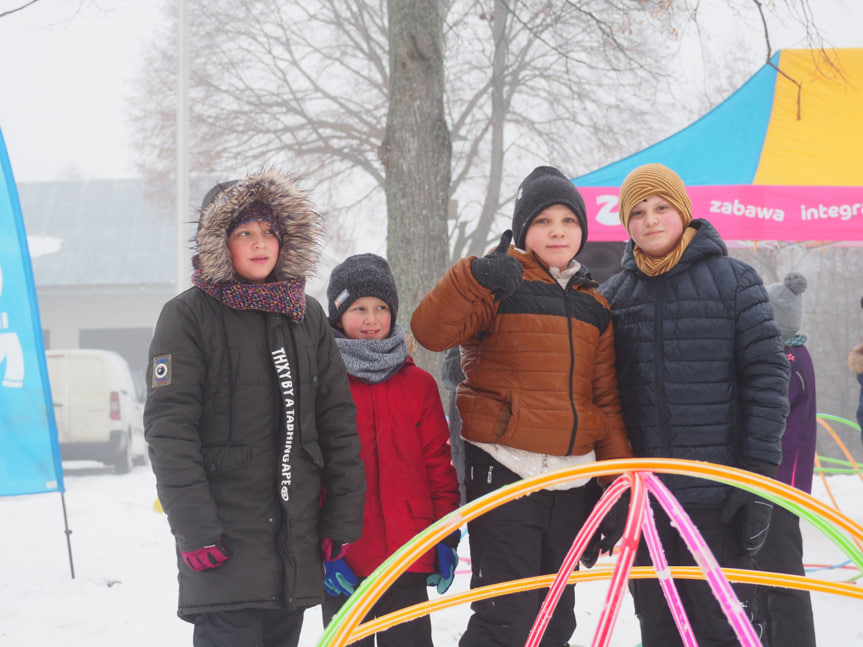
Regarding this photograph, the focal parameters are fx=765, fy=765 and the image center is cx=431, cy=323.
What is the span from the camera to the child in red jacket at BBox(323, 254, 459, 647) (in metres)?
2.71

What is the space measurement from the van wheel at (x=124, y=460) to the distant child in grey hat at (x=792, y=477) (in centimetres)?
953

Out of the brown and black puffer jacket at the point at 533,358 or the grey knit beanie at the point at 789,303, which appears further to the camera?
the grey knit beanie at the point at 789,303

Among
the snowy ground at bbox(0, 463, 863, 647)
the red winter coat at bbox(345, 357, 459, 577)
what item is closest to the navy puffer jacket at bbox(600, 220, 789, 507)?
the red winter coat at bbox(345, 357, 459, 577)

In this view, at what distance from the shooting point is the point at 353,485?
8.11ft

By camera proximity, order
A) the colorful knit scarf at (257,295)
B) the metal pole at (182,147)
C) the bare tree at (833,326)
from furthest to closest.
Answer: the bare tree at (833,326)
the metal pole at (182,147)
the colorful knit scarf at (257,295)

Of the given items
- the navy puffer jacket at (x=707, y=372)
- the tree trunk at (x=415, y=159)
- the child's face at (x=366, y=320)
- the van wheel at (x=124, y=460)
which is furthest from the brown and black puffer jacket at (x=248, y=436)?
the van wheel at (x=124, y=460)

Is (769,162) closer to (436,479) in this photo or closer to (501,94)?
(436,479)

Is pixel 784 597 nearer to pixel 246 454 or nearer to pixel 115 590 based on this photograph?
pixel 246 454

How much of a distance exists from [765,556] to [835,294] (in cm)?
2328

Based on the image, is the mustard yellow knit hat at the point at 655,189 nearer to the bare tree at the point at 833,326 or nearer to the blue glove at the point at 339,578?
the blue glove at the point at 339,578

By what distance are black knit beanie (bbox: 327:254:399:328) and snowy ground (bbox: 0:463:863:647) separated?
74.1 inches

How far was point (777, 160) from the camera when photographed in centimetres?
643

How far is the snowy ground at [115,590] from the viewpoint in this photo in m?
4.09

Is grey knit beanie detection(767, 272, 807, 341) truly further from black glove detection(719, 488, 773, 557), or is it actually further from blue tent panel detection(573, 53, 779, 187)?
black glove detection(719, 488, 773, 557)
